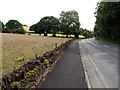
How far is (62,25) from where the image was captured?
523ft

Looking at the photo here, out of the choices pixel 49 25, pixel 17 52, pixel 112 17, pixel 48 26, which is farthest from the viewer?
pixel 49 25

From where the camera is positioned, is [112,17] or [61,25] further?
[61,25]

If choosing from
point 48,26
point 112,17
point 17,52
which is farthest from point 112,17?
point 48,26

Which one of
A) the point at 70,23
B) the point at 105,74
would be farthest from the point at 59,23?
the point at 105,74

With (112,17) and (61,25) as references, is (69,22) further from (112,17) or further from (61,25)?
(112,17)

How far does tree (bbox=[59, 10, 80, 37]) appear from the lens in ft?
519

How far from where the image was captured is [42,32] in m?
152

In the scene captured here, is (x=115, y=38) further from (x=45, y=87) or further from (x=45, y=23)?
(x=45, y=23)

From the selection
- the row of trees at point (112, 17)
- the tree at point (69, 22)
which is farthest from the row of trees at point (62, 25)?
the row of trees at point (112, 17)

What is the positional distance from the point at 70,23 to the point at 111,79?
150 m

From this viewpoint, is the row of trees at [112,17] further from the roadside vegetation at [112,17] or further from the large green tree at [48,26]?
the large green tree at [48,26]

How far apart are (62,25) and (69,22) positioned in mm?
5131

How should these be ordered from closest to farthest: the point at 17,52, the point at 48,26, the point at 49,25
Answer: the point at 17,52, the point at 48,26, the point at 49,25

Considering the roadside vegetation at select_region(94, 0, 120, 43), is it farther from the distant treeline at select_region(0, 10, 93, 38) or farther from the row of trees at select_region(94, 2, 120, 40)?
the distant treeline at select_region(0, 10, 93, 38)
